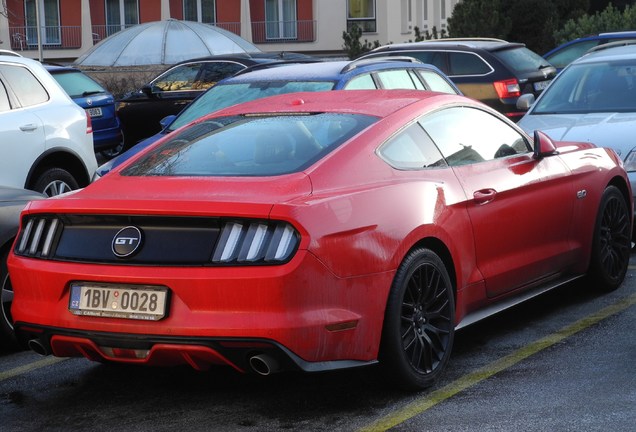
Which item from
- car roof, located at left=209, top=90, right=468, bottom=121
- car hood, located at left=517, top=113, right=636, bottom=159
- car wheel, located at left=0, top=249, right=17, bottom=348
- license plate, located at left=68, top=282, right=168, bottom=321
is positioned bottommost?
car wheel, located at left=0, top=249, right=17, bottom=348

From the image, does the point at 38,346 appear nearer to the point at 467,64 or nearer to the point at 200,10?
the point at 467,64

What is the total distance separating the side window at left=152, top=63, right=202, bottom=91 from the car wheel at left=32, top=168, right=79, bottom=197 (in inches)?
344

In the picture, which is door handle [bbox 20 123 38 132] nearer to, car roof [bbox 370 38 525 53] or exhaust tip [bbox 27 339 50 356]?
exhaust tip [bbox 27 339 50 356]

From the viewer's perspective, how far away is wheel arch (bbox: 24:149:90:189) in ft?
36.1

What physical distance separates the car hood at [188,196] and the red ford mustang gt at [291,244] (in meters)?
0.01

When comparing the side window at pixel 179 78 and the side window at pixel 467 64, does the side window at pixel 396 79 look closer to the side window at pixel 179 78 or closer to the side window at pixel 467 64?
the side window at pixel 467 64

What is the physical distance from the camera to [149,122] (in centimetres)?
1938

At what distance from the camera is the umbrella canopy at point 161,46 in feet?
120

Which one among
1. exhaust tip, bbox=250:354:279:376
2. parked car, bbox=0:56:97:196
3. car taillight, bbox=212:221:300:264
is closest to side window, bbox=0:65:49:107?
parked car, bbox=0:56:97:196

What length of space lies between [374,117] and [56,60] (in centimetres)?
4972

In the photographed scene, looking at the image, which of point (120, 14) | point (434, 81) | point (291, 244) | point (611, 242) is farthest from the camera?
point (120, 14)

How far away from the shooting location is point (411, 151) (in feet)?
21.2

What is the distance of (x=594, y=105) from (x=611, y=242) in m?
3.47

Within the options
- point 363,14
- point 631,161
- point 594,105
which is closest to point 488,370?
point 631,161
